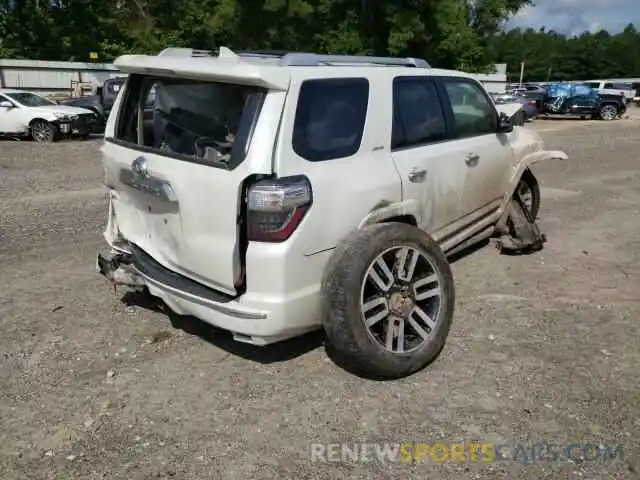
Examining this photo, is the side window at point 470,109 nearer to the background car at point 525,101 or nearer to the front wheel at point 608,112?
the background car at point 525,101

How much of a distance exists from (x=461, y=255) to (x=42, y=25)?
4844cm

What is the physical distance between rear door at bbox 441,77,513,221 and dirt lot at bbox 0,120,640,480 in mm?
714

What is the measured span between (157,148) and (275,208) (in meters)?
1.15

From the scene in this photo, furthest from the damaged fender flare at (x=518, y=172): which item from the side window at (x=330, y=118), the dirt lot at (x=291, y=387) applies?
the side window at (x=330, y=118)

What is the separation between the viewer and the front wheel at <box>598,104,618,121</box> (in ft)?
94.7

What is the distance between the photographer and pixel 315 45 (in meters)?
38.8

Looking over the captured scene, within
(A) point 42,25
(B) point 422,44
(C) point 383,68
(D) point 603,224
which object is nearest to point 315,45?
(B) point 422,44

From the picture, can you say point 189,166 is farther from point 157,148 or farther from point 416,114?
point 416,114

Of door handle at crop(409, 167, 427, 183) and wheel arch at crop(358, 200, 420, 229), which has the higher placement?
door handle at crop(409, 167, 427, 183)

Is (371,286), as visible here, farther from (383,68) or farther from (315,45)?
(315,45)

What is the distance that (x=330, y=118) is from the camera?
3.68m

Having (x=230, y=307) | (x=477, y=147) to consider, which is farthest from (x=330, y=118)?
(x=477, y=147)

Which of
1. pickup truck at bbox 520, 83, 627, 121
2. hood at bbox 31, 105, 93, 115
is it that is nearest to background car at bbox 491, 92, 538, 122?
pickup truck at bbox 520, 83, 627, 121

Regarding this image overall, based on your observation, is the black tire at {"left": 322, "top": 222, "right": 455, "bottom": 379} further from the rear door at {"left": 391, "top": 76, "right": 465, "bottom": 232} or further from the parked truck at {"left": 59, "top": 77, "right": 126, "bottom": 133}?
the parked truck at {"left": 59, "top": 77, "right": 126, "bottom": 133}
